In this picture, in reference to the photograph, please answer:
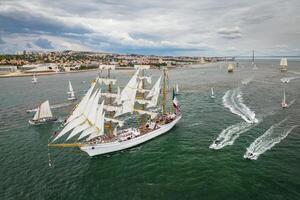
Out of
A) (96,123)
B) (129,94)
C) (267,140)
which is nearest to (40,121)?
(96,123)

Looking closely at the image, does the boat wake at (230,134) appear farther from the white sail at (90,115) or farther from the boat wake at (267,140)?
the white sail at (90,115)

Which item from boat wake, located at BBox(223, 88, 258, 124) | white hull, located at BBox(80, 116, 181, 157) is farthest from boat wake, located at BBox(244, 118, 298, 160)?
white hull, located at BBox(80, 116, 181, 157)

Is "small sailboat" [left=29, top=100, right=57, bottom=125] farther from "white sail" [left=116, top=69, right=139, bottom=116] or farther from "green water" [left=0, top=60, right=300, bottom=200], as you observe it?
"white sail" [left=116, top=69, right=139, bottom=116]

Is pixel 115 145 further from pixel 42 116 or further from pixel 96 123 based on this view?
pixel 42 116

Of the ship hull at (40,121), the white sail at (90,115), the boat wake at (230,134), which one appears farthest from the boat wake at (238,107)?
the ship hull at (40,121)

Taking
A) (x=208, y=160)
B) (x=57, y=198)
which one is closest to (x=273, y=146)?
(x=208, y=160)

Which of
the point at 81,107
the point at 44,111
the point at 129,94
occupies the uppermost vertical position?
the point at 129,94

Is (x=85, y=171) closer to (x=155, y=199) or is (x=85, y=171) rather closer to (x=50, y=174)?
(x=50, y=174)
